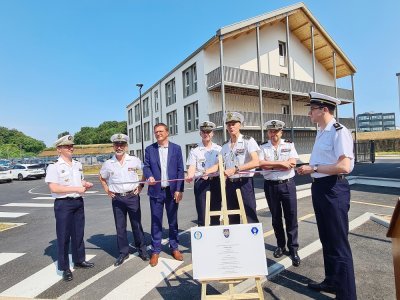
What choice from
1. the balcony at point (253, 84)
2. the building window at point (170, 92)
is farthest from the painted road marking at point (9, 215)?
the building window at point (170, 92)

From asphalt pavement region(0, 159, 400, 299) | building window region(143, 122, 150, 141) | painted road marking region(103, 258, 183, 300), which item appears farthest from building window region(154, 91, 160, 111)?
painted road marking region(103, 258, 183, 300)

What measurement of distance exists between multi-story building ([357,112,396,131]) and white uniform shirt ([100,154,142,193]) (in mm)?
178925

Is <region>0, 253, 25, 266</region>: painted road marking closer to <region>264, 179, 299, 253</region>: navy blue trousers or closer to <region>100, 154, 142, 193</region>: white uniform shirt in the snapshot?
<region>100, 154, 142, 193</region>: white uniform shirt

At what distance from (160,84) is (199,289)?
92.2 feet

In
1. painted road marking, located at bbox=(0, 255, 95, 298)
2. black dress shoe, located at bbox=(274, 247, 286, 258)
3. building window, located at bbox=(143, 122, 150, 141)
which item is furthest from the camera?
building window, located at bbox=(143, 122, 150, 141)

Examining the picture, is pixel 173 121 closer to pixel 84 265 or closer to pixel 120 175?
pixel 120 175

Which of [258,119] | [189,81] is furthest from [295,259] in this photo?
[189,81]

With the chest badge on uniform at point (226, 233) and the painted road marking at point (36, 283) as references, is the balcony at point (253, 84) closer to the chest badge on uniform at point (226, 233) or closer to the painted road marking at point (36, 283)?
the painted road marking at point (36, 283)

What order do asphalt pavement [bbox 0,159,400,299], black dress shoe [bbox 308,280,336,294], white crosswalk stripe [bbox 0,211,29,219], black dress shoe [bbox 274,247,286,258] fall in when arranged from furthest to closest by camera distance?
white crosswalk stripe [bbox 0,211,29,219] < black dress shoe [bbox 274,247,286,258] < asphalt pavement [bbox 0,159,400,299] < black dress shoe [bbox 308,280,336,294]

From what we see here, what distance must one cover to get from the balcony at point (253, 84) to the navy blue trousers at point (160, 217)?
15905mm

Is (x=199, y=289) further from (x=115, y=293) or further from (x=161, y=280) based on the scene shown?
(x=115, y=293)

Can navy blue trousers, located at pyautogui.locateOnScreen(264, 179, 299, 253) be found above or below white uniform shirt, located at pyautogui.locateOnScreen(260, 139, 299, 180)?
below

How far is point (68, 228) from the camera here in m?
4.48

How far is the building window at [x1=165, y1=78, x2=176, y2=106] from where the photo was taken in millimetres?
27750
